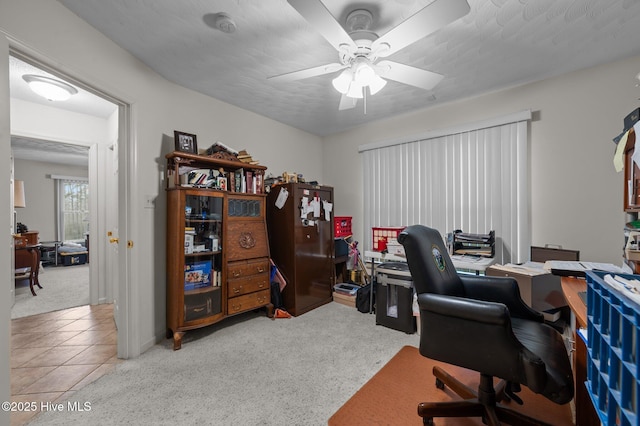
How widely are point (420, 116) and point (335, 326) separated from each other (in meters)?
2.76

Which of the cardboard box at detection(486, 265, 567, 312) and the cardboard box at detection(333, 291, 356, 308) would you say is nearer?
the cardboard box at detection(486, 265, 567, 312)

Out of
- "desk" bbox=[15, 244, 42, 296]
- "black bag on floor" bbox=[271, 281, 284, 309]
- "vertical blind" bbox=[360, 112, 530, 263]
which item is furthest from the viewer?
"desk" bbox=[15, 244, 42, 296]

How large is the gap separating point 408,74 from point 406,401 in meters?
2.13

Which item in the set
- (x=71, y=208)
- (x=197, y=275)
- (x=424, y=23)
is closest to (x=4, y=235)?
(x=197, y=275)

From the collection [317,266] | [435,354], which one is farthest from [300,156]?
[435,354]

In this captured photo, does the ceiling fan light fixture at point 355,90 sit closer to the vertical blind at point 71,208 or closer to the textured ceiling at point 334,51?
the textured ceiling at point 334,51

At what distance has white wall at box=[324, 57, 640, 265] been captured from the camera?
226 cm

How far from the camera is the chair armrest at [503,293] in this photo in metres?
1.58

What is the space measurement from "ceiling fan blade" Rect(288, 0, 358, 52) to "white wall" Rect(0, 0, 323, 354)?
4.95 ft

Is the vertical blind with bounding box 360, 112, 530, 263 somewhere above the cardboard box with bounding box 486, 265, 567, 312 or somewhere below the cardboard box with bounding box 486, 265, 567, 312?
above

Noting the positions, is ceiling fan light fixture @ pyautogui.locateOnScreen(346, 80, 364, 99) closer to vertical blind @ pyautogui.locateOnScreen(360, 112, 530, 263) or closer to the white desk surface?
the white desk surface

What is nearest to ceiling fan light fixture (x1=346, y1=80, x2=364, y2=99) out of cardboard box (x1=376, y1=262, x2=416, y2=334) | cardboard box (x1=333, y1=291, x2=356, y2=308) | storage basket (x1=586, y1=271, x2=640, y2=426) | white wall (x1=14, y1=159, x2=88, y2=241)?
storage basket (x1=586, y1=271, x2=640, y2=426)

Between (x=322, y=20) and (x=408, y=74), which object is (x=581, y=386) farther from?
(x=322, y=20)

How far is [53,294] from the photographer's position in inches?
152
